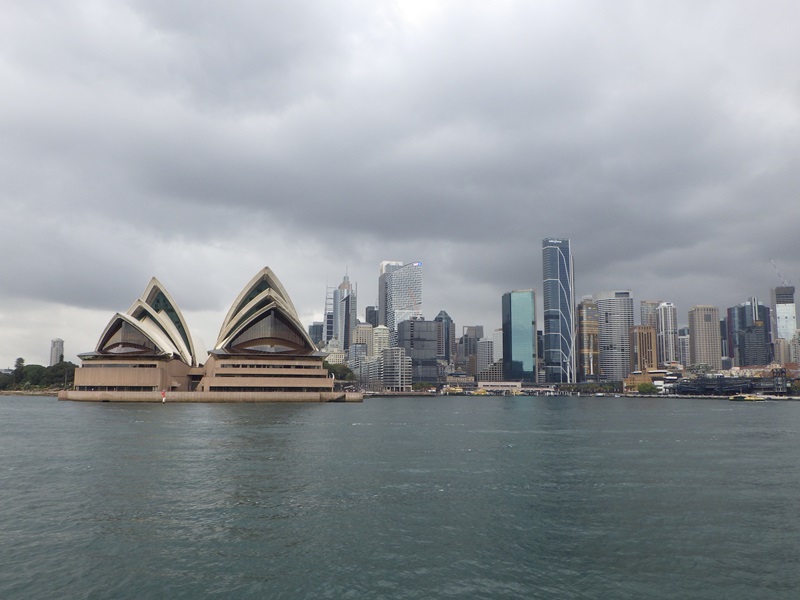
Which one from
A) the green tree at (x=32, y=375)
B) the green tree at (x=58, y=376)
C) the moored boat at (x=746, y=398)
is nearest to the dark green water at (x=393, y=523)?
the green tree at (x=58, y=376)

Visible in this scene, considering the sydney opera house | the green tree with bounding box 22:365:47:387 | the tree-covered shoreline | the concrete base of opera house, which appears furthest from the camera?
the green tree with bounding box 22:365:47:387

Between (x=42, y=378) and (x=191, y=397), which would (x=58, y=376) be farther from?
(x=191, y=397)

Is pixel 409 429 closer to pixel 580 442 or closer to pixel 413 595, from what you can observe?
pixel 580 442

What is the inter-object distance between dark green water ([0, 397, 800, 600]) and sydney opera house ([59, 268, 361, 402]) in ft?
204

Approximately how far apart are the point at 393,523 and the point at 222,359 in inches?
3406

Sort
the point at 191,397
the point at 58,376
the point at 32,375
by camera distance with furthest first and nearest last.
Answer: the point at 32,375
the point at 58,376
the point at 191,397

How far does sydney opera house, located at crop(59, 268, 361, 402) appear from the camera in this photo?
98.6 metres

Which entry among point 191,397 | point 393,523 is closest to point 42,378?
point 191,397

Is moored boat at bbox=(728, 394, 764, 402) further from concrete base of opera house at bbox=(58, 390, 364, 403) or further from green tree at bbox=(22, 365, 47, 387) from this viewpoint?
green tree at bbox=(22, 365, 47, 387)

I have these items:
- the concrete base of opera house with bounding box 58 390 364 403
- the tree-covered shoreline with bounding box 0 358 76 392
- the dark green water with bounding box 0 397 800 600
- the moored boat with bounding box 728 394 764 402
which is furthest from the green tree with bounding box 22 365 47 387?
the moored boat with bounding box 728 394 764 402

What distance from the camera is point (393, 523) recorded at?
1947 cm

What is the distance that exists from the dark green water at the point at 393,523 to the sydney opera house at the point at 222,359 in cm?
6220

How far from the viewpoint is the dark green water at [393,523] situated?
14.5 meters

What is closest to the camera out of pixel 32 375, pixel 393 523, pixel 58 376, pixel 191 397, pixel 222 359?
pixel 393 523
